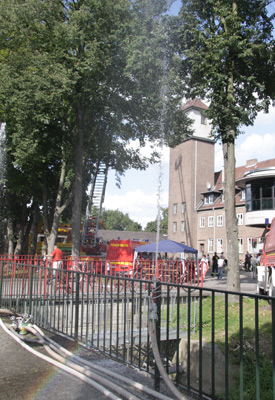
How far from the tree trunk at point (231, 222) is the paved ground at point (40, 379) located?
8221 mm

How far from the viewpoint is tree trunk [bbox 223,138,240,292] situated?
12859mm

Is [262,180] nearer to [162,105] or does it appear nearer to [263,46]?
[162,105]

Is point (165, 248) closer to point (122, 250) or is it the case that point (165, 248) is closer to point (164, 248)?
point (164, 248)

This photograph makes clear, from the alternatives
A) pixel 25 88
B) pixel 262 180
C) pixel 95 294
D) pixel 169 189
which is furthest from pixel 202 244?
pixel 95 294

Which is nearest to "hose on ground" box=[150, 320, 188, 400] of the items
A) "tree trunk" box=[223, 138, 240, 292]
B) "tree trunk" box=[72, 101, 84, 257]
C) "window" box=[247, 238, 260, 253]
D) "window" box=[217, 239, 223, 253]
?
"tree trunk" box=[223, 138, 240, 292]

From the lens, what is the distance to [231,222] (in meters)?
13.2

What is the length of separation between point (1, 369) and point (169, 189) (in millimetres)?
57191

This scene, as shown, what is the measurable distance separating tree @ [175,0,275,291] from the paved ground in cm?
876

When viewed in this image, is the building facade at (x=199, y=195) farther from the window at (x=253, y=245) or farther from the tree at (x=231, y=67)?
the tree at (x=231, y=67)

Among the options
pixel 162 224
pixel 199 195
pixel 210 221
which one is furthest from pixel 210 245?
pixel 162 224

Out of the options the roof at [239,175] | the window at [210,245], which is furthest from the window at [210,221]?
the window at [210,245]

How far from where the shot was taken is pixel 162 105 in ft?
67.8

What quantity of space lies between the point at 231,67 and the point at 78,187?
36.2 feet

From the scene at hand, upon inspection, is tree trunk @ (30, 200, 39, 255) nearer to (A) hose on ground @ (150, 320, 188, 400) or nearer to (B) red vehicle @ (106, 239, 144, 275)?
(B) red vehicle @ (106, 239, 144, 275)
